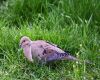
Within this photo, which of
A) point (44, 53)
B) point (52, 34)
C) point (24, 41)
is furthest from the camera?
point (52, 34)

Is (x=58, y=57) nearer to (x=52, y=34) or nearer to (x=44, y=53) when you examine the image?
(x=44, y=53)

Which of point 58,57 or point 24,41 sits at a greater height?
→ point 24,41

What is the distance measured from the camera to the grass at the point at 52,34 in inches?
146

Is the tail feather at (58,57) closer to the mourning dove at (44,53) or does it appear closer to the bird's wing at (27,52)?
the mourning dove at (44,53)

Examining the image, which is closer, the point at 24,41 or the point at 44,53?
the point at 44,53

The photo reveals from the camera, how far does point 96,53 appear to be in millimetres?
3914

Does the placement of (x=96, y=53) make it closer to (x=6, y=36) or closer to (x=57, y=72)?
(x=57, y=72)

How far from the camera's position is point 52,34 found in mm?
4152

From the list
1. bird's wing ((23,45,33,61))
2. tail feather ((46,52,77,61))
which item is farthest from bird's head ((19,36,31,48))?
tail feather ((46,52,77,61))

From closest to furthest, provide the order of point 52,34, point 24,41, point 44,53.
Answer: point 44,53 < point 24,41 < point 52,34

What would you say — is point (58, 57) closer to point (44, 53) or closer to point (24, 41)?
point (44, 53)

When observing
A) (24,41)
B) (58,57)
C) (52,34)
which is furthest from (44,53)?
(52,34)

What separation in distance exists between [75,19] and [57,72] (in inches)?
41.6

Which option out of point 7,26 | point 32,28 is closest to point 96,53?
point 32,28
